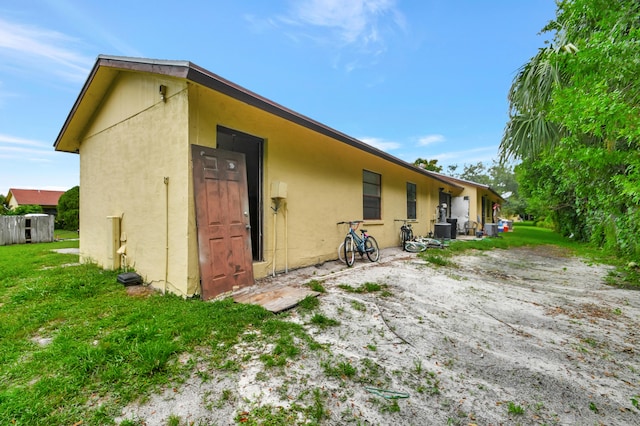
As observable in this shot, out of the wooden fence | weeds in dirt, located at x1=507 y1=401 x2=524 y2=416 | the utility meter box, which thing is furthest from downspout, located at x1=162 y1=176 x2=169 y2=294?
the wooden fence

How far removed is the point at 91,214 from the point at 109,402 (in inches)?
239

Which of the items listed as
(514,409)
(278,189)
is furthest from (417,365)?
(278,189)

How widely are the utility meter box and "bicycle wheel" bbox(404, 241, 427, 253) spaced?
520 centimetres

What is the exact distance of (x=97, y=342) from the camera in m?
2.40

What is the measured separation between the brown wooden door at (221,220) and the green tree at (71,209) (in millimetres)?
17757

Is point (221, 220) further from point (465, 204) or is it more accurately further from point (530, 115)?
point (465, 204)

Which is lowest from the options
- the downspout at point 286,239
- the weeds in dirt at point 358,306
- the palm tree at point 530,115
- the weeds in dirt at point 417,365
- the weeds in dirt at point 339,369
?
the weeds in dirt at point 417,365

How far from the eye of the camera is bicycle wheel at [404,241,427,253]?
825 centimetres

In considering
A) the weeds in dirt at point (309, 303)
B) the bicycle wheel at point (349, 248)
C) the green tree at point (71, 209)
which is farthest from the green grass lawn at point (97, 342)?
the green tree at point (71, 209)

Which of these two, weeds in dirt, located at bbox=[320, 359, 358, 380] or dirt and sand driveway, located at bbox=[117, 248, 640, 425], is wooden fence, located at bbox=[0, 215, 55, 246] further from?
weeds in dirt, located at bbox=[320, 359, 358, 380]

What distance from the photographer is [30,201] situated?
26.5m

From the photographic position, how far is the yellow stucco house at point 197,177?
143 inches

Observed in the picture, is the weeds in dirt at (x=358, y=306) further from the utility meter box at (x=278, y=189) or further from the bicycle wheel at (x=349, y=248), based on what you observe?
the bicycle wheel at (x=349, y=248)

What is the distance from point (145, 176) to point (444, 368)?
4832 mm
